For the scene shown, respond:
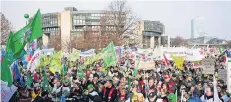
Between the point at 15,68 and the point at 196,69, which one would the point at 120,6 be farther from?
the point at 15,68

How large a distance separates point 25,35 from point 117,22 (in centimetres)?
3320

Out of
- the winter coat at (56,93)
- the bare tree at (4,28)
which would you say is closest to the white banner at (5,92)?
the winter coat at (56,93)

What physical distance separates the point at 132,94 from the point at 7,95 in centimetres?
364

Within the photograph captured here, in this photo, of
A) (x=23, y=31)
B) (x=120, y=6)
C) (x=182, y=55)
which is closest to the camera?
(x=23, y=31)

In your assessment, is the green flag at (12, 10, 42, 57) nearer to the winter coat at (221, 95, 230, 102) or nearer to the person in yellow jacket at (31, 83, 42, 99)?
the person in yellow jacket at (31, 83, 42, 99)

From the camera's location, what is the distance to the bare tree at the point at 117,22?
41.1m

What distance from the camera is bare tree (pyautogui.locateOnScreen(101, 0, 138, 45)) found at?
1617 inches

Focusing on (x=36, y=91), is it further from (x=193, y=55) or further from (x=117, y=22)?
(x=117, y=22)

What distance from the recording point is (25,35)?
8758 mm

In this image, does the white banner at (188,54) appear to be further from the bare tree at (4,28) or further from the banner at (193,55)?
the bare tree at (4,28)

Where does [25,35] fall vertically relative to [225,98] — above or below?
above

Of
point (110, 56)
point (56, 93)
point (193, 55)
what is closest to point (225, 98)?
point (56, 93)

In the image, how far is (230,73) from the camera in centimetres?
1005

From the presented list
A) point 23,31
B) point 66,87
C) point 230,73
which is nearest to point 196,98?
point 230,73
